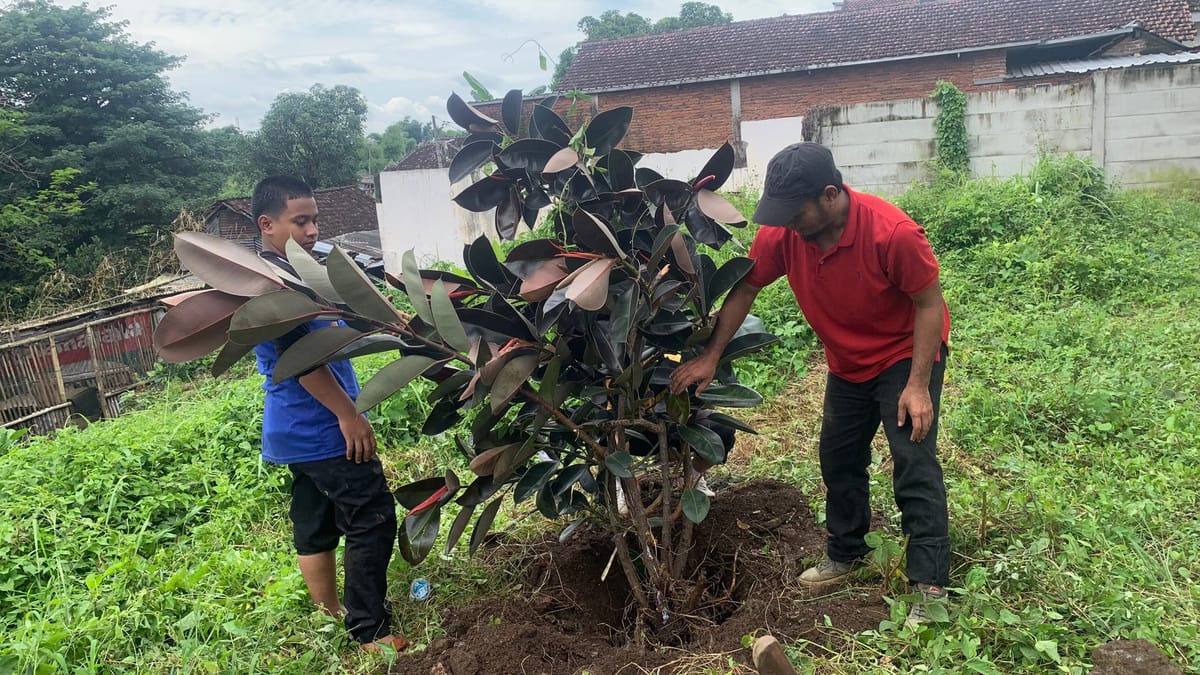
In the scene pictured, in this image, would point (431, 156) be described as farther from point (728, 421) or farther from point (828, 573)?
point (828, 573)

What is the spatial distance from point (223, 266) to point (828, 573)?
2.00m

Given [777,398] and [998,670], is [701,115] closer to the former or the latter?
[777,398]

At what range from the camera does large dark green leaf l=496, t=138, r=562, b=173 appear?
214cm

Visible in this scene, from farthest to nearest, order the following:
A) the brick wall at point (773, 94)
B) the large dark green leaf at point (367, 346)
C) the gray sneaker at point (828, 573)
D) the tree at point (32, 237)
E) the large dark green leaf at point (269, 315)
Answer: the tree at point (32, 237), the brick wall at point (773, 94), the gray sneaker at point (828, 573), the large dark green leaf at point (367, 346), the large dark green leaf at point (269, 315)

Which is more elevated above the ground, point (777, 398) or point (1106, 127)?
point (1106, 127)

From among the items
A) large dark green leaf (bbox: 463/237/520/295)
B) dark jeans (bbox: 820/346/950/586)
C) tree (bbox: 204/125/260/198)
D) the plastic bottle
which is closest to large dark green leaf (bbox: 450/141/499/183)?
large dark green leaf (bbox: 463/237/520/295)

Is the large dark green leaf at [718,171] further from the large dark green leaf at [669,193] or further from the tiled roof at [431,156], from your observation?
the tiled roof at [431,156]

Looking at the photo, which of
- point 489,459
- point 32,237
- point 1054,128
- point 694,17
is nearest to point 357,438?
point 489,459

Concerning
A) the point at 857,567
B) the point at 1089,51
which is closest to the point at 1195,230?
the point at 857,567

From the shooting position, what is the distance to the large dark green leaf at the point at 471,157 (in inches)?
88.2

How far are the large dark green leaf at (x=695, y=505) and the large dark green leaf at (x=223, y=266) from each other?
4.07 ft

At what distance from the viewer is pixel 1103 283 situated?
18.0ft

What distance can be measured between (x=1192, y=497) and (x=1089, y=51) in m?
17.9

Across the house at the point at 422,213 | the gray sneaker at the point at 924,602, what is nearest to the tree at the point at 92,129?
the house at the point at 422,213
